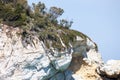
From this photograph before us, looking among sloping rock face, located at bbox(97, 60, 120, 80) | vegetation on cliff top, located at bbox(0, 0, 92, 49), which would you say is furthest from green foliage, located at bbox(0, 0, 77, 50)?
sloping rock face, located at bbox(97, 60, 120, 80)

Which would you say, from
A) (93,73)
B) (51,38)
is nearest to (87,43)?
(93,73)

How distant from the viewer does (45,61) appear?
1761 cm

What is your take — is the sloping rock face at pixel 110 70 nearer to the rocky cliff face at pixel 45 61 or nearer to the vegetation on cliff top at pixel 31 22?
the rocky cliff face at pixel 45 61

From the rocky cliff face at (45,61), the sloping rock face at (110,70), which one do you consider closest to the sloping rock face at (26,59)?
the rocky cliff face at (45,61)

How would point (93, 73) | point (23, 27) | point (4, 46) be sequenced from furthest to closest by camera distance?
point (93, 73), point (23, 27), point (4, 46)

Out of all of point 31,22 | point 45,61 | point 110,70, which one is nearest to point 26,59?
point 45,61

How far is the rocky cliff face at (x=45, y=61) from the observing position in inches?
642

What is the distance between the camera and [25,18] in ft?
59.9

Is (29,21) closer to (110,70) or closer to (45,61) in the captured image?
(45,61)

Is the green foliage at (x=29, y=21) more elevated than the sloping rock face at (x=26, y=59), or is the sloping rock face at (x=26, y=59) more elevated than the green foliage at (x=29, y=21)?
the green foliage at (x=29, y=21)

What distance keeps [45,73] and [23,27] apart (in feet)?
9.25

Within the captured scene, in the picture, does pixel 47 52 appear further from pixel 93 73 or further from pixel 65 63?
pixel 93 73

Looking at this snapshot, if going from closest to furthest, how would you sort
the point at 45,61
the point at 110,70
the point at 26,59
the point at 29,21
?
the point at 26,59 < the point at 45,61 < the point at 29,21 < the point at 110,70

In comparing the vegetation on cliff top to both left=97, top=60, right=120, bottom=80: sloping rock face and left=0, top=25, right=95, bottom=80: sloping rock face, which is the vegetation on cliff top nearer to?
left=0, top=25, right=95, bottom=80: sloping rock face
